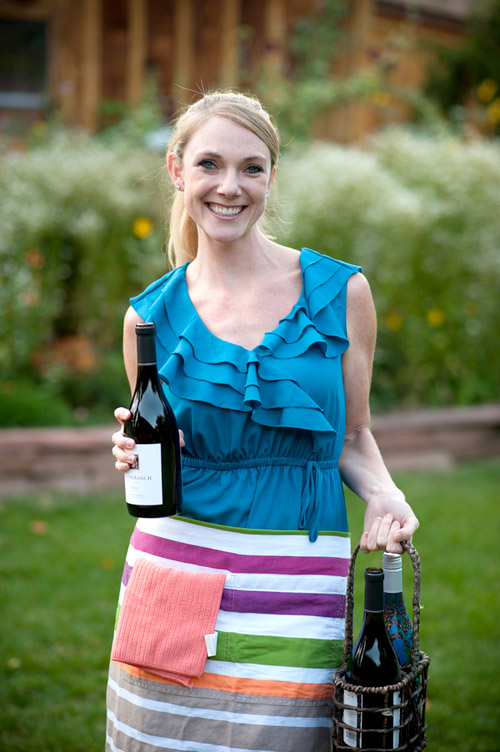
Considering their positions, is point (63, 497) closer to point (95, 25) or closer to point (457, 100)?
point (95, 25)

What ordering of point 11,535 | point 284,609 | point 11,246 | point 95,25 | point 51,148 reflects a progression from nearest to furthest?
point 284,609 → point 11,535 → point 11,246 → point 51,148 → point 95,25

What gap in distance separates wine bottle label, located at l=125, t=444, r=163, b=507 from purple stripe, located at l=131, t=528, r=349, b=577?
0.59ft

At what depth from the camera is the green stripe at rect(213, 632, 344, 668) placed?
1971 mm

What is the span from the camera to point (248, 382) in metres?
2.00

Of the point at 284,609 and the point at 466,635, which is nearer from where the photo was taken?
the point at 284,609

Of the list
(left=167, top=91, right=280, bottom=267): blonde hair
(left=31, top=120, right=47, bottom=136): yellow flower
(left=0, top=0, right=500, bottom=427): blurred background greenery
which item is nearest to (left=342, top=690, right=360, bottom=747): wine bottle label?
(left=167, top=91, right=280, bottom=267): blonde hair

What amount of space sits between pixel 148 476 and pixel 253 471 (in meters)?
0.26

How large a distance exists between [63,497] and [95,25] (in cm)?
610

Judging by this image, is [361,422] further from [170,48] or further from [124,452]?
[170,48]

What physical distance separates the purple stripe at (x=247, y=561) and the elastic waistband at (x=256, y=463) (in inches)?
7.6

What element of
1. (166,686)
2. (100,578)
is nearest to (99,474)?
(100,578)

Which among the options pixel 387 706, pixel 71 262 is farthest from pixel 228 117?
pixel 71 262

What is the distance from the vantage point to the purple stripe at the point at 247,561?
79.0 inches

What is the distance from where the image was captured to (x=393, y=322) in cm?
721
